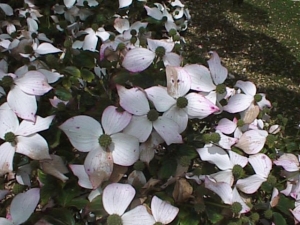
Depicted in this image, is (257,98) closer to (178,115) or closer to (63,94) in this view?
(178,115)

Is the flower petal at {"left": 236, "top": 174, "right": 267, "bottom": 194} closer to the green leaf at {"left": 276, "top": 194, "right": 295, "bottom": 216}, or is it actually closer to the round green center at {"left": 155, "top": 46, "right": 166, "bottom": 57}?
the green leaf at {"left": 276, "top": 194, "right": 295, "bottom": 216}

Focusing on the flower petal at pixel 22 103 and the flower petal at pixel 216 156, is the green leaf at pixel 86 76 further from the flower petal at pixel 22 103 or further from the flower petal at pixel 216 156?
the flower petal at pixel 216 156

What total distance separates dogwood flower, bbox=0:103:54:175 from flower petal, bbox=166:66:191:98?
0.23 m

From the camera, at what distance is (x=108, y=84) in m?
1.09

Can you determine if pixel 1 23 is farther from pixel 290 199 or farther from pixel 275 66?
pixel 275 66

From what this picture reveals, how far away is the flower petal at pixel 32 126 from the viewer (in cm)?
91

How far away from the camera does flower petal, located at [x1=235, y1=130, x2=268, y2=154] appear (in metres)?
1.07

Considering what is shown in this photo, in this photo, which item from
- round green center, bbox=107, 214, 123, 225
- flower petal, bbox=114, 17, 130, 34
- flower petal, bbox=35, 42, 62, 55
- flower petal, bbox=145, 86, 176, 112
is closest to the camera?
round green center, bbox=107, 214, 123, 225

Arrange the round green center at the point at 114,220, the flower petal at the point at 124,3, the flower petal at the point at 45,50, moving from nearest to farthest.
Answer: the round green center at the point at 114,220
the flower petal at the point at 45,50
the flower petal at the point at 124,3

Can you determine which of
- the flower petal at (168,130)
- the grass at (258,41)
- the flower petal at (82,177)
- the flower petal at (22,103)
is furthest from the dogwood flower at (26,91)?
the grass at (258,41)

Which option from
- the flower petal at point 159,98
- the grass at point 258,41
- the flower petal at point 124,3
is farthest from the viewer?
the grass at point 258,41

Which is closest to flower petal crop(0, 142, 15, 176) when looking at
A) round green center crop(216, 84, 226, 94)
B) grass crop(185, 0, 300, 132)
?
round green center crop(216, 84, 226, 94)

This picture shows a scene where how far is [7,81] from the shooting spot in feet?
3.17

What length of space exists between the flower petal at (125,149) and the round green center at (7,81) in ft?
0.78
